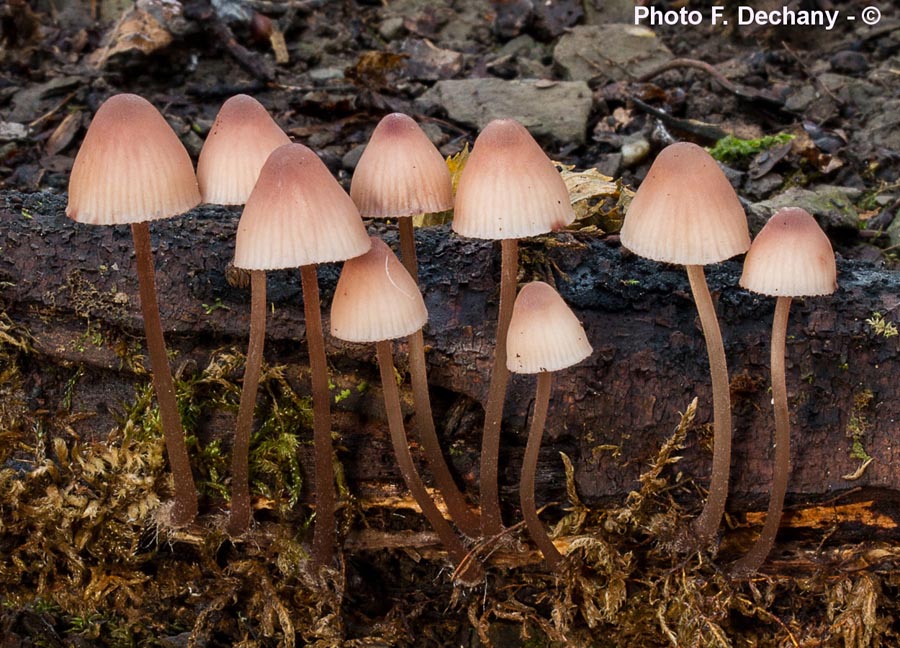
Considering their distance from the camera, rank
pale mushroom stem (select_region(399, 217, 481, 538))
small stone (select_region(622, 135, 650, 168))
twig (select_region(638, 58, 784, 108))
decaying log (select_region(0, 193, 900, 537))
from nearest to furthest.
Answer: pale mushroom stem (select_region(399, 217, 481, 538)), decaying log (select_region(0, 193, 900, 537)), small stone (select_region(622, 135, 650, 168)), twig (select_region(638, 58, 784, 108))

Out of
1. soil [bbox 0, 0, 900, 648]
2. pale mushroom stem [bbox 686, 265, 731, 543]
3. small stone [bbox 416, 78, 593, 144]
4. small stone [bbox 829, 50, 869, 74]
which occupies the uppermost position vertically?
small stone [bbox 829, 50, 869, 74]

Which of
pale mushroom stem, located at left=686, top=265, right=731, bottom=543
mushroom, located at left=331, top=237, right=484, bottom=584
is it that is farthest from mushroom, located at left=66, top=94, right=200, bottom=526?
pale mushroom stem, located at left=686, top=265, right=731, bottom=543

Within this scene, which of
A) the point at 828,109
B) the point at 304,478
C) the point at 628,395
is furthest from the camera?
the point at 828,109

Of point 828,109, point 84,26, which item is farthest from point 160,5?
point 828,109

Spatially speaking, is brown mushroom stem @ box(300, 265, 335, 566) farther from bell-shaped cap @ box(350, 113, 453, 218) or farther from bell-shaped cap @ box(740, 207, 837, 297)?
bell-shaped cap @ box(740, 207, 837, 297)

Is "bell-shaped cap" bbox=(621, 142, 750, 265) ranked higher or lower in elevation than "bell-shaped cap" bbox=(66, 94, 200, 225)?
lower

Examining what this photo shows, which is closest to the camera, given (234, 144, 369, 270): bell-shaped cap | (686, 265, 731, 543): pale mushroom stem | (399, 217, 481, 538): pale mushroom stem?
(234, 144, 369, 270): bell-shaped cap

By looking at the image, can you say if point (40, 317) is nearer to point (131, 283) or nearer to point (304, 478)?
point (131, 283)
